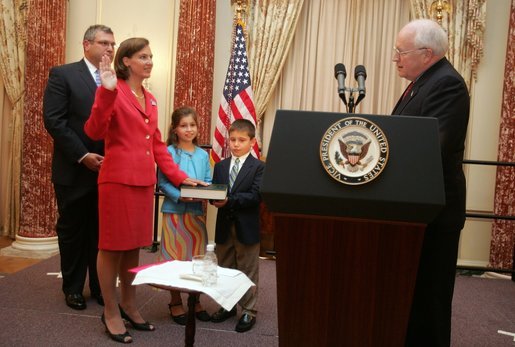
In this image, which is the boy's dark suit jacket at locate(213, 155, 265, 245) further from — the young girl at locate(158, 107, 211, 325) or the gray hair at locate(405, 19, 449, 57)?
the gray hair at locate(405, 19, 449, 57)

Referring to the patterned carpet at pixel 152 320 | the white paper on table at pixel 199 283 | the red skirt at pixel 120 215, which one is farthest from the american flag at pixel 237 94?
the white paper on table at pixel 199 283

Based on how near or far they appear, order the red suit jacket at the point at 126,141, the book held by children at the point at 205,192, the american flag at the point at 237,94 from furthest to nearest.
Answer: the american flag at the point at 237,94
the book held by children at the point at 205,192
the red suit jacket at the point at 126,141

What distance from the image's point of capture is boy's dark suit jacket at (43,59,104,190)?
3312mm

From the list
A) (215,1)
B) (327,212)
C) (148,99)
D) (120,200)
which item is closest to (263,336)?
(120,200)

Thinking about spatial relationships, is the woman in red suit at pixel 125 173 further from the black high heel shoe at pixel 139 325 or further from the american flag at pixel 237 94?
the american flag at pixel 237 94

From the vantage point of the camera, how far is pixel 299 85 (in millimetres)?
5809

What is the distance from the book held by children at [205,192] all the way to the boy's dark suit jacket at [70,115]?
2.54ft

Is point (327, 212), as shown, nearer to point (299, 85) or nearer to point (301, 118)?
point (301, 118)

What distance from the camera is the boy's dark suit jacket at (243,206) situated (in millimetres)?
3131

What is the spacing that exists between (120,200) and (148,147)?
34 centimetres

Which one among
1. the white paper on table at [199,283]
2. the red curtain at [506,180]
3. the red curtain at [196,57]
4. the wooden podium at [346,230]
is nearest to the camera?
the wooden podium at [346,230]

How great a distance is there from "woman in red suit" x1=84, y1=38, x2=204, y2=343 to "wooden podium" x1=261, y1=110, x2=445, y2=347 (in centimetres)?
143

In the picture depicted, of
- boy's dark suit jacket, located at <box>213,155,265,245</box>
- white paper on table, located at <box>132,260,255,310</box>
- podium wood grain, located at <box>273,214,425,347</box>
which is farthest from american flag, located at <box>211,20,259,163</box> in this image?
podium wood grain, located at <box>273,214,425,347</box>

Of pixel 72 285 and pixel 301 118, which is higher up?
pixel 301 118
